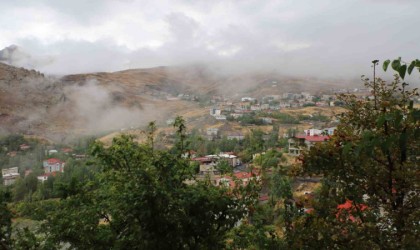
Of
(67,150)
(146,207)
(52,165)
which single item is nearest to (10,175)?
(52,165)

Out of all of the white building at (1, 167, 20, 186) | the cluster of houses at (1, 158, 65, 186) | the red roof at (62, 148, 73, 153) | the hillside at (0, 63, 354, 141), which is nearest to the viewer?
the white building at (1, 167, 20, 186)

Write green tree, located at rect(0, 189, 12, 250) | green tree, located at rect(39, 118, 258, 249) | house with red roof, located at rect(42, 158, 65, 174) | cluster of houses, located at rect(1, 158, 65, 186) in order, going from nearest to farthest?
green tree, located at rect(39, 118, 258, 249) → green tree, located at rect(0, 189, 12, 250) → cluster of houses, located at rect(1, 158, 65, 186) → house with red roof, located at rect(42, 158, 65, 174)

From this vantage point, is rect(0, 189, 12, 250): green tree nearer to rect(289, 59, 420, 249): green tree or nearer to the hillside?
rect(289, 59, 420, 249): green tree

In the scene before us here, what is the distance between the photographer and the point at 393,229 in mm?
3613

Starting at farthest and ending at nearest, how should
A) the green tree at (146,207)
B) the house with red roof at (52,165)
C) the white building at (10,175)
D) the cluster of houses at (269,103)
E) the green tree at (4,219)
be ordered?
the cluster of houses at (269,103) → the house with red roof at (52,165) → the white building at (10,175) → the green tree at (4,219) → the green tree at (146,207)

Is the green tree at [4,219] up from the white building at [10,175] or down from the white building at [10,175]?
up

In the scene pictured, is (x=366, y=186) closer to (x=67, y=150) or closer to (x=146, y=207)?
(x=146, y=207)

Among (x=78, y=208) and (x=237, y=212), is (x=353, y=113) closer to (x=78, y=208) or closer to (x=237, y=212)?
(x=237, y=212)

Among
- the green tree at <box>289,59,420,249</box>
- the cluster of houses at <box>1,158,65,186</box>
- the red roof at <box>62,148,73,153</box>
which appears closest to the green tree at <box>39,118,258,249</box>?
the green tree at <box>289,59,420,249</box>

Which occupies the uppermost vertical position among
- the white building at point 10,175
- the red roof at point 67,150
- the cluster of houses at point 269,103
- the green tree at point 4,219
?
the green tree at point 4,219

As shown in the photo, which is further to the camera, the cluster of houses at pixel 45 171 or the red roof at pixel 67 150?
the red roof at pixel 67 150

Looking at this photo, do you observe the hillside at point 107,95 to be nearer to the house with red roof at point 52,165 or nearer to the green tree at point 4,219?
the house with red roof at point 52,165

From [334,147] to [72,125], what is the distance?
87104 mm

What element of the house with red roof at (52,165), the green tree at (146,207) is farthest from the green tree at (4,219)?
the house with red roof at (52,165)
